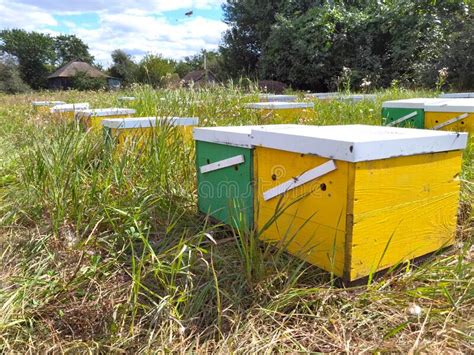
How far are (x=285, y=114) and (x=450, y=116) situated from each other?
1547 mm

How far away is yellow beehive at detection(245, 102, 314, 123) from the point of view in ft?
13.2

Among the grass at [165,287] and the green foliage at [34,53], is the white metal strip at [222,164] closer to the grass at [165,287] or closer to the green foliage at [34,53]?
the grass at [165,287]

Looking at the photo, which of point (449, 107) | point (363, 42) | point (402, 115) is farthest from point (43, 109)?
point (363, 42)

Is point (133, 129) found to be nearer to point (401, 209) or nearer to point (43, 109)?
point (401, 209)

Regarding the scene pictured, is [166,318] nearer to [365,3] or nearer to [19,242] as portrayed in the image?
[19,242]

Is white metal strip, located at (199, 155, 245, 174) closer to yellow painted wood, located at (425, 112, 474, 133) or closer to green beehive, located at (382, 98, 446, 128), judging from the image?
green beehive, located at (382, 98, 446, 128)

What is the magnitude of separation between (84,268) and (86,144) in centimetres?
113

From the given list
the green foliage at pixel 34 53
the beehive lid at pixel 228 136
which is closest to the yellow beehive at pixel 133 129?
the beehive lid at pixel 228 136

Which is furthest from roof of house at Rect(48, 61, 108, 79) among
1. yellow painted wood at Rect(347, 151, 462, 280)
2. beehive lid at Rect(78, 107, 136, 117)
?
yellow painted wood at Rect(347, 151, 462, 280)

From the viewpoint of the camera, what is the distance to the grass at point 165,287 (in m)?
1.43

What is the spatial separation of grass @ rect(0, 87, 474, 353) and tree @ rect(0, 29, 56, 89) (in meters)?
54.8

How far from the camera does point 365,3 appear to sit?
720 inches

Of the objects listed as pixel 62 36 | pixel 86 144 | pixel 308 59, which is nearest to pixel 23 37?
pixel 62 36

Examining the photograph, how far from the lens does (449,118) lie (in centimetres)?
322
